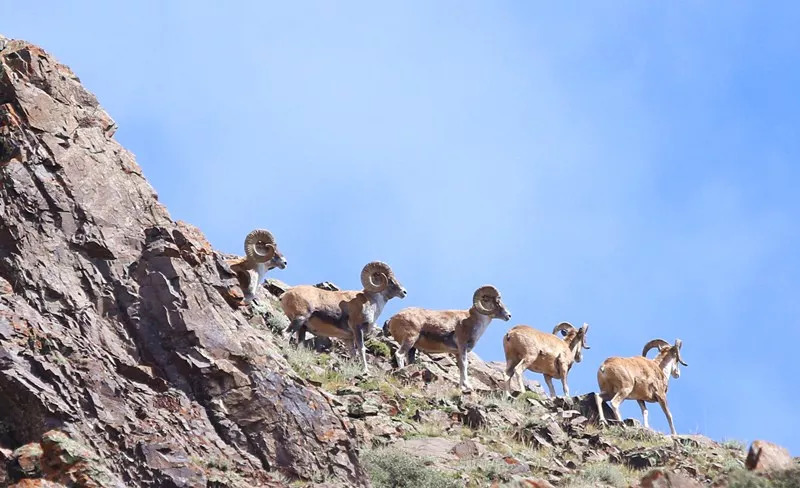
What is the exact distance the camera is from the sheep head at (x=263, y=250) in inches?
1088

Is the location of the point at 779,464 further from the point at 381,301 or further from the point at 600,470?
the point at 381,301

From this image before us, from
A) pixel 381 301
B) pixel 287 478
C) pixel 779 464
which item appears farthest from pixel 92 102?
pixel 779 464

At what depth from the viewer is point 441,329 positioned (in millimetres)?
28016

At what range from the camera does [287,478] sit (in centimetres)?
1570

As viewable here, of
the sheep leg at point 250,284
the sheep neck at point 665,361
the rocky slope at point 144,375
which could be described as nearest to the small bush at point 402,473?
the rocky slope at point 144,375

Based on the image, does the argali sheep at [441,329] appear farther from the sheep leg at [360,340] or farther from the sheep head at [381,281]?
the sheep leg at [360,340]

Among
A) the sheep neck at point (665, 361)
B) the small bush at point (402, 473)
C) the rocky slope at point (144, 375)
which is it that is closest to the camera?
the rocky slope at point (144, 375)

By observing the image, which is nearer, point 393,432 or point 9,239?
point 9,239

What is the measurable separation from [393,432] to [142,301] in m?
5.34

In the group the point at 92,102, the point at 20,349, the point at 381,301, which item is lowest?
the point at 20,349

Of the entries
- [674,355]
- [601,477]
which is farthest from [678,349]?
[601,477]

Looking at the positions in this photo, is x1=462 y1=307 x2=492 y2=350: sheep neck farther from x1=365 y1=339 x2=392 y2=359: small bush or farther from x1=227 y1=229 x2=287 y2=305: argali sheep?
x1=227 y1=229 x2=287 y2=305: argali sheep

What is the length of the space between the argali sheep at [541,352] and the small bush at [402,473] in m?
8.79

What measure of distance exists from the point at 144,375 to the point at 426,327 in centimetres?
1299
